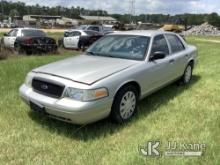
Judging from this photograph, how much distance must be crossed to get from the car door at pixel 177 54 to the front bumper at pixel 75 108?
2.72 metres

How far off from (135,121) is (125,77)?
837 millimetres

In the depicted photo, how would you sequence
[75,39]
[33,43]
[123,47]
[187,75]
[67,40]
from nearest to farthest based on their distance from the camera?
1. [123,47]
2. [187,75]
3. [33,43]
4. [75,39]
5. [67,40]

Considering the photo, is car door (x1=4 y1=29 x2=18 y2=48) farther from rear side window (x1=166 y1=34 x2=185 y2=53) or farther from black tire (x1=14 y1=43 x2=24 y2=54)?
rear side window (x1=166 y1=34 x2=185 y2=53)

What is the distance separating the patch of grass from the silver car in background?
0.32 m

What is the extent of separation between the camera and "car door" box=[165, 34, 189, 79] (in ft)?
22.6

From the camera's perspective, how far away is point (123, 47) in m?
5.96

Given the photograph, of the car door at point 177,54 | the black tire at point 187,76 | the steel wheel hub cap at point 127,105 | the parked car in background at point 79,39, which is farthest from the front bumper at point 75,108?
the parked car in background at point 79,39

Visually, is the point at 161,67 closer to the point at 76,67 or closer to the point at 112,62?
the point at 112,62

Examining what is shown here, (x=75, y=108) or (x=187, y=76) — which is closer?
(x=75, y=108)

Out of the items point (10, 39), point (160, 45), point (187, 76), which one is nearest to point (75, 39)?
point (10, 39)

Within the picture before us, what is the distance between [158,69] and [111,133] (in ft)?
6.17

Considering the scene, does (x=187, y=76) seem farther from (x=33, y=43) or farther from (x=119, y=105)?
(x=33, y=43)

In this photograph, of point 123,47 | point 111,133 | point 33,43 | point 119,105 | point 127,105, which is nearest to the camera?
point 111,133

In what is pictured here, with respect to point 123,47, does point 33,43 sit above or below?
below
